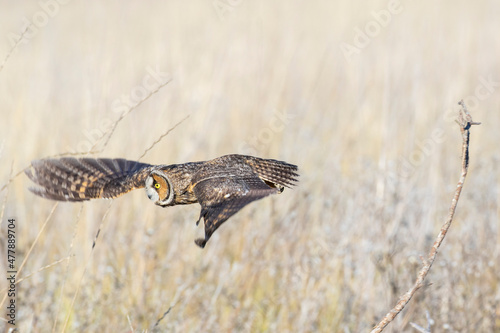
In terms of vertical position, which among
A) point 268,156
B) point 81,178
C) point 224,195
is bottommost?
point 224,195

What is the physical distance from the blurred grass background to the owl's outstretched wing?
0.19 metres

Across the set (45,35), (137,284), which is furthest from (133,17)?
(137,284)

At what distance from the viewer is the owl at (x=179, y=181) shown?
150 cm

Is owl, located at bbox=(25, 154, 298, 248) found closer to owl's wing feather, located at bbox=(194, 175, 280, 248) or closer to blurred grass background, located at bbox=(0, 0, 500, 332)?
owl's wing feather, located at bbox=(194, 175, 280, 248)

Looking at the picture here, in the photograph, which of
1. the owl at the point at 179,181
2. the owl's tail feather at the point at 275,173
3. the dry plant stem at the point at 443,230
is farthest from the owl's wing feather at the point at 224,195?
the dry plant stem at the point at 443,230

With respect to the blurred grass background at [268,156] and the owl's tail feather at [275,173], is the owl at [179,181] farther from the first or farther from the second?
the blurred grass background at [268,156]

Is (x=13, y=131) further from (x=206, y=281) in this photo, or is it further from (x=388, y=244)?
(x=388, y=244)

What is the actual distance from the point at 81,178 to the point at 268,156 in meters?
2.22

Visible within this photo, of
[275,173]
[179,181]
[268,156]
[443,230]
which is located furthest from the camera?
[268,156]

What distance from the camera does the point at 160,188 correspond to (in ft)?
5.84

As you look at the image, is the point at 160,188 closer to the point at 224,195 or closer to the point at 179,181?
the point at 179,181

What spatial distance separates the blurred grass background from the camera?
113 inches

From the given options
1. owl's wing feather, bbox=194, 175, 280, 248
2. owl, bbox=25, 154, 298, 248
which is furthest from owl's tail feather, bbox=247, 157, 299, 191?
owl's wing feather, bbox=194, 175, 280, 248

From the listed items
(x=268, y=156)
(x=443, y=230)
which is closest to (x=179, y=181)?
(x=443, y=230)
